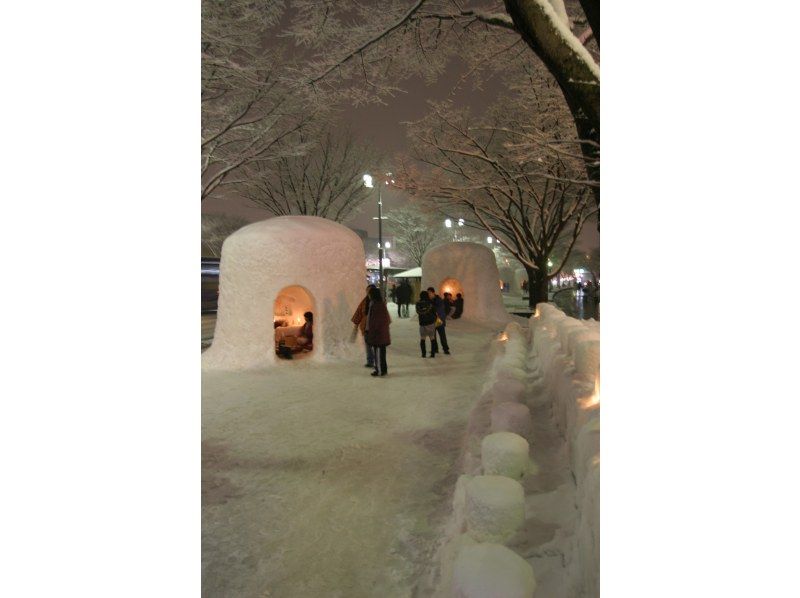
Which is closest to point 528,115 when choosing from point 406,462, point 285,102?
point 285,102

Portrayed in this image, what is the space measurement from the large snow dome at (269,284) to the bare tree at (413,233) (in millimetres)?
18922

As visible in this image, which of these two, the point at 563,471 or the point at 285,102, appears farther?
the point at 285,102

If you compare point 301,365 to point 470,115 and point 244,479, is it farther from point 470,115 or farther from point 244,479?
point 470,115

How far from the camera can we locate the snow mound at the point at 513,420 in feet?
12.0

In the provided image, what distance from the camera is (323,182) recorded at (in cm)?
1731

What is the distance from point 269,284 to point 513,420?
214 inches

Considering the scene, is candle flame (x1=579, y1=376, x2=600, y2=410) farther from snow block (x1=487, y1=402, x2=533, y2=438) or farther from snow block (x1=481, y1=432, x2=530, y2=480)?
snow block (x1=487, y1=402, x2=533, y2=438)

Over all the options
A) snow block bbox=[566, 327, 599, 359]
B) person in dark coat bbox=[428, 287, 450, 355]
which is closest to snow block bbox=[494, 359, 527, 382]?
snow block bbox=[566, 327, 599, 359]

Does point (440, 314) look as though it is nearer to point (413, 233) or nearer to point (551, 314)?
point (551, 314)

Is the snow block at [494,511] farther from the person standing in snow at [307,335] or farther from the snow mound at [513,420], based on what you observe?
the person standing in snow at [307,335]

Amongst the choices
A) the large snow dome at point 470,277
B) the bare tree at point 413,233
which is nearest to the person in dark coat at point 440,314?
the large snow dome at point 470,277

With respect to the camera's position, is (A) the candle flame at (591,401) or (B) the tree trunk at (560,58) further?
(B) the tree trunk at (560,58)

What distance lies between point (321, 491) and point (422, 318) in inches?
215

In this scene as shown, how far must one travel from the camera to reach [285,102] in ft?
33.7
